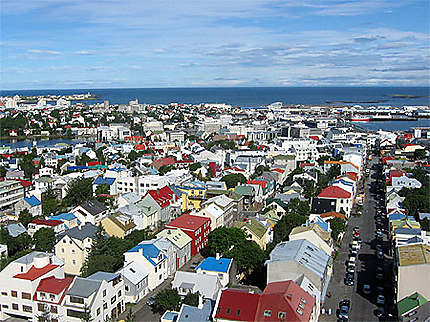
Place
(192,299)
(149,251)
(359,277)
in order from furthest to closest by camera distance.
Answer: (359,277), (149,251), (192,299)

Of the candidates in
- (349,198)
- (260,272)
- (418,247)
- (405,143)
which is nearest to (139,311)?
(260,272)

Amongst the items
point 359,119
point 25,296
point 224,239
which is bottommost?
point 25,296

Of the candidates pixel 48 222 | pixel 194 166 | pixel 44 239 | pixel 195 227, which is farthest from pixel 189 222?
pixel 194 166

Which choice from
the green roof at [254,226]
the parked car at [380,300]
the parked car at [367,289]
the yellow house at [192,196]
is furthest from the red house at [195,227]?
A: the parked car at [380,300]

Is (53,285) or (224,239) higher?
(224,239)

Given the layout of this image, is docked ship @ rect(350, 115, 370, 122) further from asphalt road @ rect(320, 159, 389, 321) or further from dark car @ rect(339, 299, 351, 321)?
dark car @ rect(339, 299, 351, 321)

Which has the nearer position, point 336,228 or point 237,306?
point 237,306

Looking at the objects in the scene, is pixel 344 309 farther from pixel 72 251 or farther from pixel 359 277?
pixel 72 251
